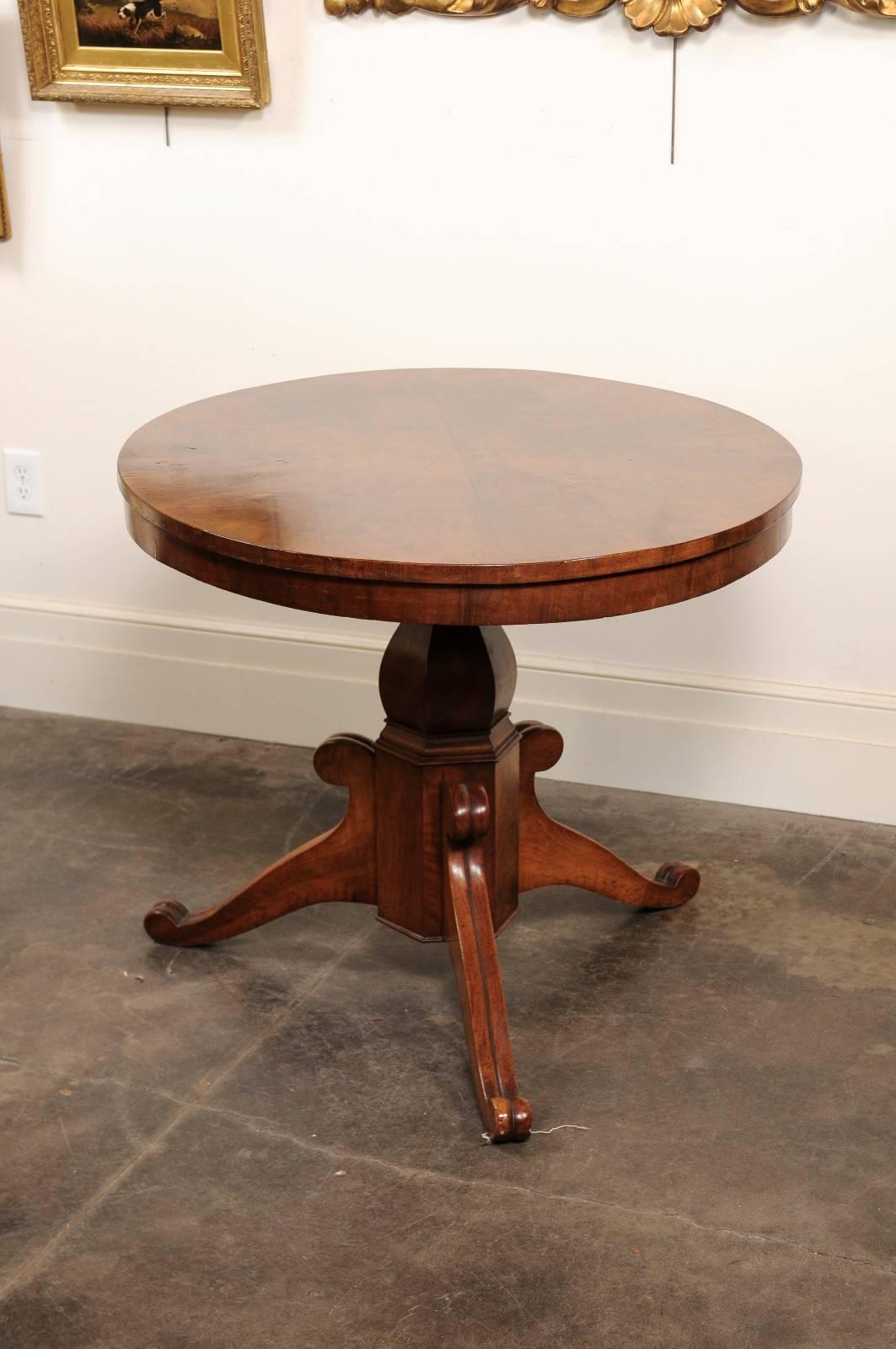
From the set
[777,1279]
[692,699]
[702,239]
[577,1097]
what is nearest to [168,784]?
[692,699]

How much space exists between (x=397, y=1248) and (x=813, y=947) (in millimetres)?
975

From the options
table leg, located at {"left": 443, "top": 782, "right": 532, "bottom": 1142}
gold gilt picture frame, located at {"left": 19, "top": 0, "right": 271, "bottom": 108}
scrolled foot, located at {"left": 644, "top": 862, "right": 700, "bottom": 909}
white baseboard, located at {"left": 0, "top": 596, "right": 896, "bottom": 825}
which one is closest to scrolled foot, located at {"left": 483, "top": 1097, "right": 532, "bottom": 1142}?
table leg, located at {"left": 443, "top": 782, "right": 532, "bottom": 1142}

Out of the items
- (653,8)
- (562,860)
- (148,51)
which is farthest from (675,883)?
(148,51)

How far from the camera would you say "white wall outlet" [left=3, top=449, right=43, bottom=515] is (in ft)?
10.6

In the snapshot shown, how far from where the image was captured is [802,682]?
9.34ft

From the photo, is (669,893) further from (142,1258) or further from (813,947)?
(142,1258)

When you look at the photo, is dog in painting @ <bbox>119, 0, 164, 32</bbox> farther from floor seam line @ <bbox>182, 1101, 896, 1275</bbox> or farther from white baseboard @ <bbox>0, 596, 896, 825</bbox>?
floor seam line @ <bbox>182, 1101, 896, 1275</bbox>

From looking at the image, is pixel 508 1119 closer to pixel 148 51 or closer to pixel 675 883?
pixel 675 883

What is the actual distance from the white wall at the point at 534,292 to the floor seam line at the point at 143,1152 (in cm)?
92

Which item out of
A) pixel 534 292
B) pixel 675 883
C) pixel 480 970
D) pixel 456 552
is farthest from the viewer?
pixel 534 292

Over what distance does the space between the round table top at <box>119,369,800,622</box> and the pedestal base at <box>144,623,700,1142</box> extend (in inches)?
11.1

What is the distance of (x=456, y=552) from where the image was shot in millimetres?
1623

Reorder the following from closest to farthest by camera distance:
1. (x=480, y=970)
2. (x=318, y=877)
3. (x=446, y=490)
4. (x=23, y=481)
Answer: (x=446, y=490) < (x=480, y=970) < (x=318, y=877) < (x=23, y=481)

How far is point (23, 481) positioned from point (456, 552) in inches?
75.3
